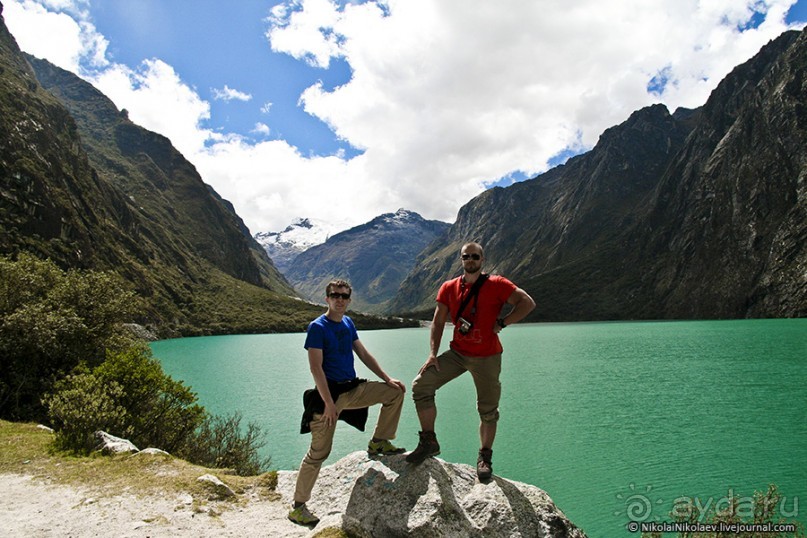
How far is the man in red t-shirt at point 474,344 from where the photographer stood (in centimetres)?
818

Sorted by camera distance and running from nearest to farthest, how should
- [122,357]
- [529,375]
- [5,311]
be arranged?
1. [122,357]
2. [5,311]
3. [529,375]

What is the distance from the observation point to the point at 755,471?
18469mm

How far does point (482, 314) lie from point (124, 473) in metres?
9.07

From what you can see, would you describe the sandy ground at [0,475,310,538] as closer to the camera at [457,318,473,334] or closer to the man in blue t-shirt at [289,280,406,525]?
the man in blue t-shirt at [289,280,406,525]

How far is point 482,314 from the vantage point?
8.23 m

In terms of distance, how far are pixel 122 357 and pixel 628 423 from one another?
86.1 feet

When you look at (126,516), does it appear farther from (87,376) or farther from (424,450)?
(87,376)

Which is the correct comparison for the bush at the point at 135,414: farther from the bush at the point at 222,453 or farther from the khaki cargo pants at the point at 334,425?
the khaki cargo pants at the point at 334,425

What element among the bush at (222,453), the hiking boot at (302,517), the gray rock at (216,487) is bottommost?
the bush at (222,453)

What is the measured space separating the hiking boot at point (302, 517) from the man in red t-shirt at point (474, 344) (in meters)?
2.06

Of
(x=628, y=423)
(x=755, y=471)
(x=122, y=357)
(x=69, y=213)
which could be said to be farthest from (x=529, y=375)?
(x=69, y=213)

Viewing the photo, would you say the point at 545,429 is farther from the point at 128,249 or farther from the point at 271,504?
the point at 128,249

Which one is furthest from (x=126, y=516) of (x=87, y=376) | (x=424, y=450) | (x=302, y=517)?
(x=87, y=376)

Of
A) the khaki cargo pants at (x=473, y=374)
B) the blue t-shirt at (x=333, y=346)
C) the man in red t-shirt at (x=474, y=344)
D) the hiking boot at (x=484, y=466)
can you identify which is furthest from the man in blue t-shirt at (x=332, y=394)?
the hiking boot at (x=484, y=466)
